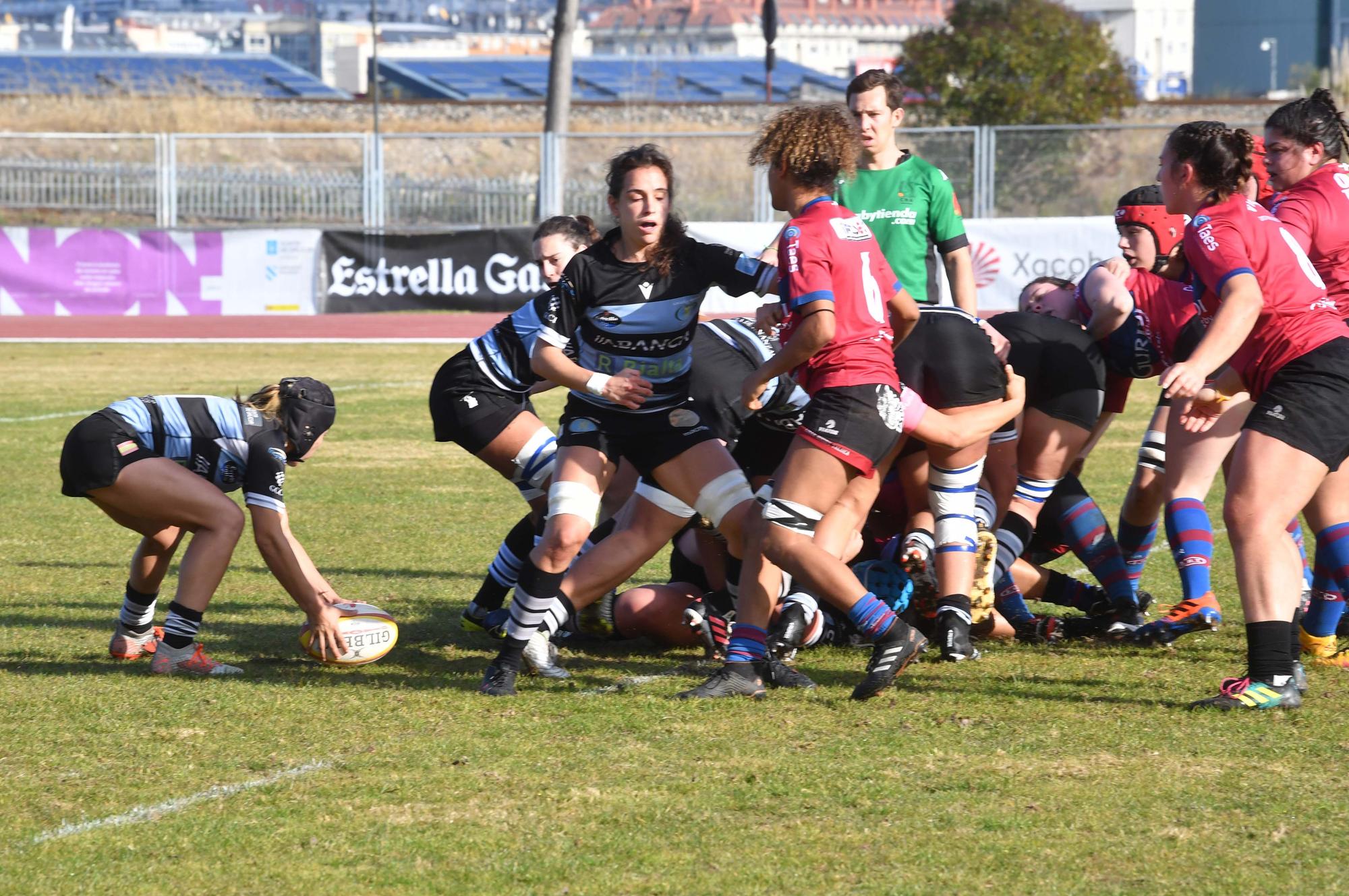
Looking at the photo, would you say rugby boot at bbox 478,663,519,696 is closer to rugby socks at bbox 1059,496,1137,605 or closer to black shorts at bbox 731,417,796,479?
black shorts at bbox 731,417,796,479

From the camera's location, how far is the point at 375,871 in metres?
3.71

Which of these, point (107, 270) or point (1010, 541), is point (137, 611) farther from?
point (107, 270)

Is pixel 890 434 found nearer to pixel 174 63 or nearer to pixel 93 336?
pixel 93 336

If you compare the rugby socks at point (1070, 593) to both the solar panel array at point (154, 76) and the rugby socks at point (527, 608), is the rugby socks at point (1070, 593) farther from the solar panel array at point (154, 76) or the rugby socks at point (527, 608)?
the solar panel array at point (154, 76)

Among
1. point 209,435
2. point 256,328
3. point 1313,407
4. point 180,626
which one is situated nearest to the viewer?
point 1313,407

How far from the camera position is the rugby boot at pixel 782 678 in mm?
5402

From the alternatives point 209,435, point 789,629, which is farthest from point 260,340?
point 789,629

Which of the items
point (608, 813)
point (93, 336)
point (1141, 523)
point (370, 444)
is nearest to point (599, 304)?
point (608, 813)

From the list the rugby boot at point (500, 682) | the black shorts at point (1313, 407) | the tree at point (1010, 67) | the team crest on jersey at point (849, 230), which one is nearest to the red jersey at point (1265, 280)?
the black shorts at point (1313, 407)

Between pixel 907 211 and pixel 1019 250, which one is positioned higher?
pixel 1019 250

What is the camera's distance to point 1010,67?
32969 millimetres

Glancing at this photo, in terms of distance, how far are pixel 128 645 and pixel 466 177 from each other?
18886 mm

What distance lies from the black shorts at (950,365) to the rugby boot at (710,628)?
3.69ft

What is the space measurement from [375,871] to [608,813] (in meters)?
0.66
